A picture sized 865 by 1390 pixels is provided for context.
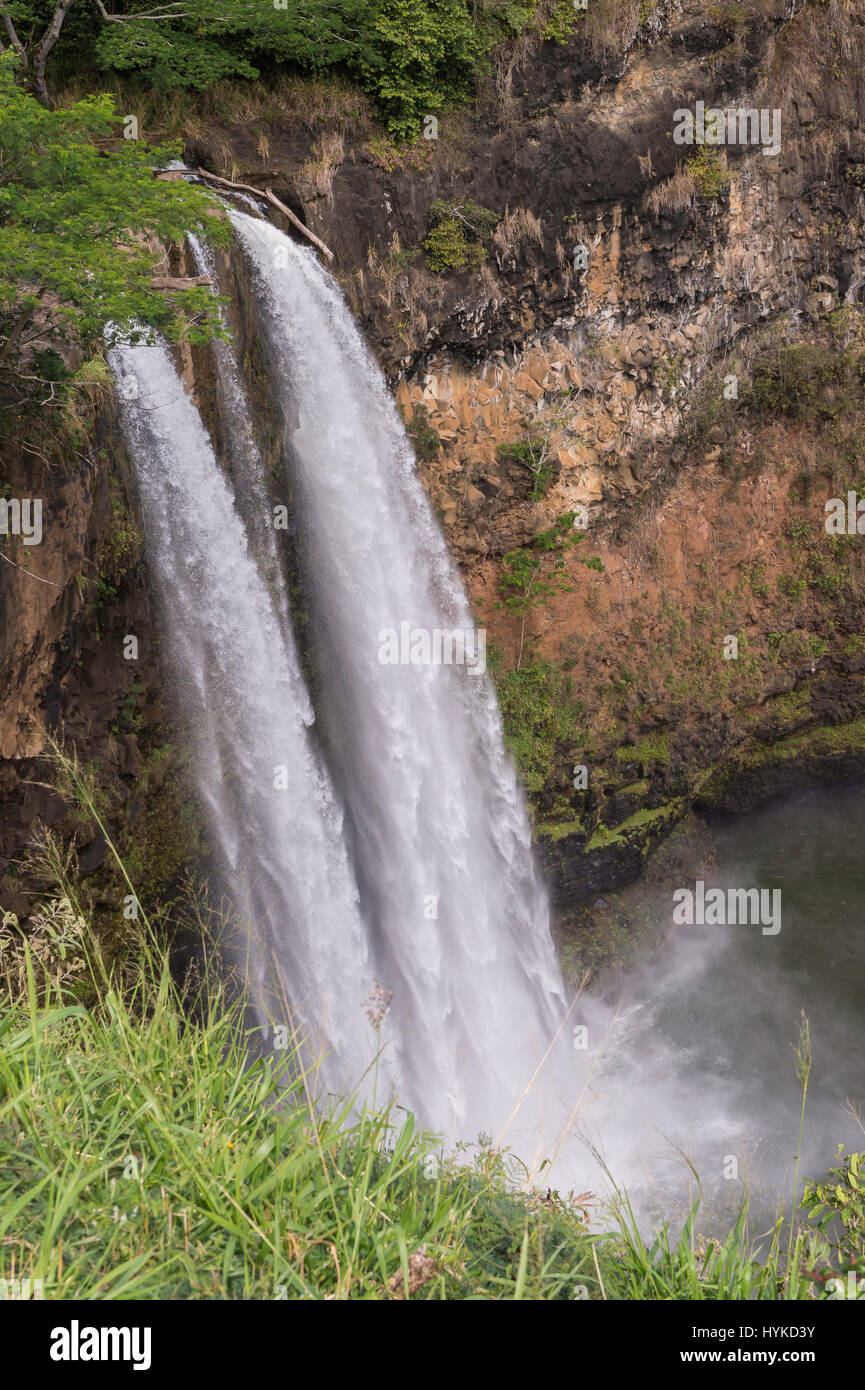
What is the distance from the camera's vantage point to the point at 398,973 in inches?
425

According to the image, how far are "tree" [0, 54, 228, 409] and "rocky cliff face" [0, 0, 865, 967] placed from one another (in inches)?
245

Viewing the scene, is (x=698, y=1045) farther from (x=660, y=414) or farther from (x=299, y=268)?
(x=299, y=268)

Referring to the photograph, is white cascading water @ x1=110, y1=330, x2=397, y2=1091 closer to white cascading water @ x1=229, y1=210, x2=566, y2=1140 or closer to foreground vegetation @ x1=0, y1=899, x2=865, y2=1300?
white cascading water @ x1=229, y1=210, x2=566, y2=1140

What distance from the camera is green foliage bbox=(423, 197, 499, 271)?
1302 centimetres

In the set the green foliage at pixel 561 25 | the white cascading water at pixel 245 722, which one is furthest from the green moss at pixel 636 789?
the green foliage at pixel 561 25

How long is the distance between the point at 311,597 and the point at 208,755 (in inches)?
111

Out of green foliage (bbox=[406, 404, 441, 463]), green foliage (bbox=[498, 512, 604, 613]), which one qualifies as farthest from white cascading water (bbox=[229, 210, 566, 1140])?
green foliage (bbox=[498, 512, 604, 613])

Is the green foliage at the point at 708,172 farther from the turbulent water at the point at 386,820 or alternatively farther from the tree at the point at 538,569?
the turbulent water at the point at 386,820

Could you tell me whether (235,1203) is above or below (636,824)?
above

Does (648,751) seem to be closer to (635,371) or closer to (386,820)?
(386,820)

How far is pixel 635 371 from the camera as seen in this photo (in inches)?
573

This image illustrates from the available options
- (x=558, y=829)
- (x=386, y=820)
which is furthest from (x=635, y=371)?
(x=386, y=820)

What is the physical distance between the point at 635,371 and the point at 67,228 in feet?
34.4
